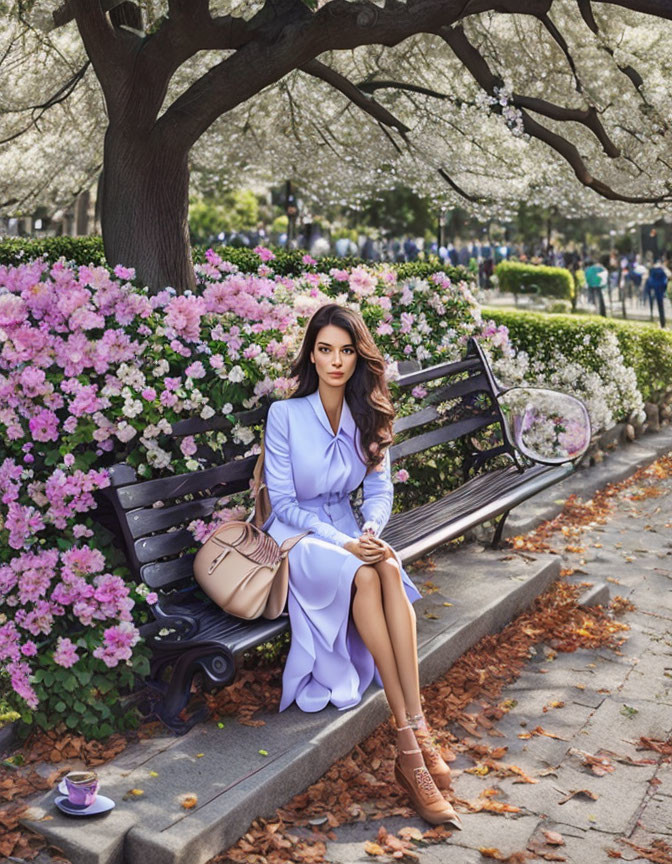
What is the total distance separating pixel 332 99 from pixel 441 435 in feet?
20.8

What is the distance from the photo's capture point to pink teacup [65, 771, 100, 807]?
3.34m

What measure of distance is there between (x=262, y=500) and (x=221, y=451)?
0.88ft

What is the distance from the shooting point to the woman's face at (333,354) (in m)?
4.45

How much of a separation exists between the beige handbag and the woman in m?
0.07

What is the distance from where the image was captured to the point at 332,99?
11469mm

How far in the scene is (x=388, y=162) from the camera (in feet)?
39.9

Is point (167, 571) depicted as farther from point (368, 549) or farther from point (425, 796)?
point (425, 796)

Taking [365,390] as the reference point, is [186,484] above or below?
below

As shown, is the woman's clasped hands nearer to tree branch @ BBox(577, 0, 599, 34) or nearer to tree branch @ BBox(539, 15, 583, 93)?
tree branch @ BBox(539, 15, 583, 93)

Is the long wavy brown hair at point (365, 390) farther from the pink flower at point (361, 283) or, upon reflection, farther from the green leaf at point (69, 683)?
the pink flower at point (361, 283)

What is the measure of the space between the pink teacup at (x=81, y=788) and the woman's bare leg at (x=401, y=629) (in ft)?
3.80

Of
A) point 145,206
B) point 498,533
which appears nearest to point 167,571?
point 498,533

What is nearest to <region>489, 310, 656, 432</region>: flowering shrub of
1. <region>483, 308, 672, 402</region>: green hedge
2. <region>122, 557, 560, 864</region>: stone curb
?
<region>483, 308, 672, 402</region>: green hedge

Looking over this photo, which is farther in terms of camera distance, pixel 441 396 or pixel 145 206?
pixel 145 206
